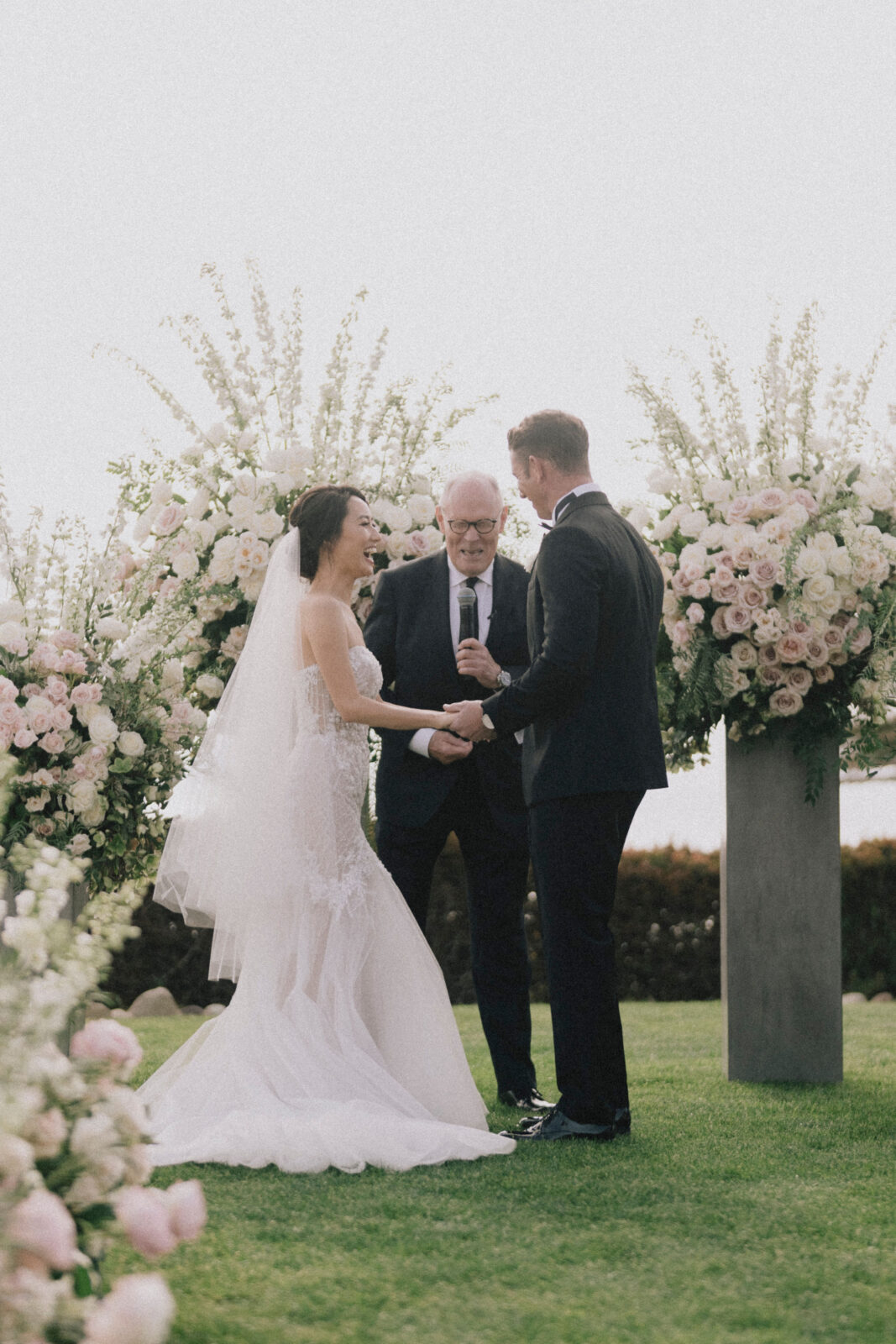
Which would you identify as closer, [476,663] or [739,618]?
[476,663]

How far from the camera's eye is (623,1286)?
278 cm

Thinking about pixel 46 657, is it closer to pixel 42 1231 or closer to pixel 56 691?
pixel 56 691

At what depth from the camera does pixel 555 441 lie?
4.52 m

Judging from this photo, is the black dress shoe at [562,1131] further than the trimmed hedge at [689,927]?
No

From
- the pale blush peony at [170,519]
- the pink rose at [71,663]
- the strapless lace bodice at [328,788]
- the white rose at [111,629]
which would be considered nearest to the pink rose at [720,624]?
the strapless lace bodice at [328,788]

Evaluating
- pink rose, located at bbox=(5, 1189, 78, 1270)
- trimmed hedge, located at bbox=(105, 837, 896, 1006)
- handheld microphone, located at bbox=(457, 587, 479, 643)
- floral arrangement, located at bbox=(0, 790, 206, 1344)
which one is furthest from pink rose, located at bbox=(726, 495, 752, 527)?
trimmed hedge, located at bbox=(105, 837, 896, 1006)

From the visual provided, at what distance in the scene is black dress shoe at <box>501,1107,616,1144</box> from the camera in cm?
427

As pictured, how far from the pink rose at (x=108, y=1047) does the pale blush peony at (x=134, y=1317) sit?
581 mm

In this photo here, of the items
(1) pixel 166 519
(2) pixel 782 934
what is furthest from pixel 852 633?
(1) pixel 166 519

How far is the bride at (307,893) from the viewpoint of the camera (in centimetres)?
417

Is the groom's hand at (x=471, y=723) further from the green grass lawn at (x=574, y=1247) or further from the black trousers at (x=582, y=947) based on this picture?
the green grass lawn at (x=574, y=1247)

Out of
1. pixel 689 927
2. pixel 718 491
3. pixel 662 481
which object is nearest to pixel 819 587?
pixel 718 491

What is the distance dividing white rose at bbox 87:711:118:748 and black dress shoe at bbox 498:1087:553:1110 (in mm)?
1946

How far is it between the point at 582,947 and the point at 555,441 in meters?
1.65
